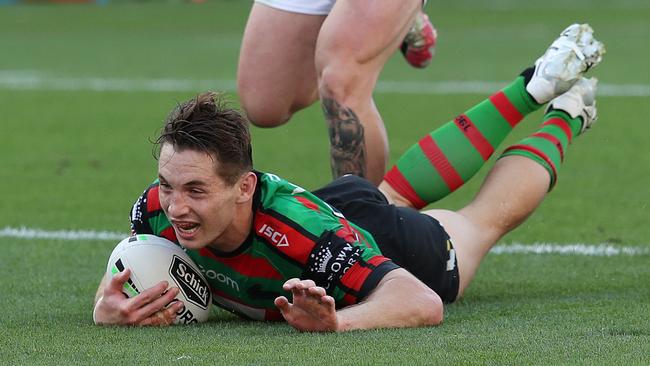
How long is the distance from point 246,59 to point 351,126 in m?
0.94

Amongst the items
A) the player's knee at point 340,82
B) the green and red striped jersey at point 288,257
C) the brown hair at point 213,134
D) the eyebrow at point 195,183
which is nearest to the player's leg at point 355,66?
the player's knee at point 340,82

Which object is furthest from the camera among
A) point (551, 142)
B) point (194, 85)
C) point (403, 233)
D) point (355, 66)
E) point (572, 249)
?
point (194, 85)

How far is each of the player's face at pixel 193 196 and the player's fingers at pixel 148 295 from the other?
215 millimetres

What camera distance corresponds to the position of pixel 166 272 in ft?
15.2

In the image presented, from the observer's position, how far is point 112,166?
929 cm

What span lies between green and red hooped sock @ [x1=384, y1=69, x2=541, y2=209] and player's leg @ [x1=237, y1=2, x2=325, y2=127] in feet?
3.32

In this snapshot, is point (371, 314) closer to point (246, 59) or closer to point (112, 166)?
point (246, 59)

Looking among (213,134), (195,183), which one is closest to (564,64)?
(213,134)

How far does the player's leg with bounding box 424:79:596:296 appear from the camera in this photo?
536 cm

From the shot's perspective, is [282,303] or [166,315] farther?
[166,315]

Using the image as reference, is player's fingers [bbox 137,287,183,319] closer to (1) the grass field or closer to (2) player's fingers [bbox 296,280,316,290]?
(1) the grass field

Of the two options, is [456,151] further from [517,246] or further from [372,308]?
[372,308]

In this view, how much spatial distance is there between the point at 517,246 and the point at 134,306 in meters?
2.50

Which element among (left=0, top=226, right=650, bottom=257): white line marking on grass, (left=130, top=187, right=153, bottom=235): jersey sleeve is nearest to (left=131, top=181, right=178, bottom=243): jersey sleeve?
(left=130, top=187, right=153, bottom=235): jersey sleeve
